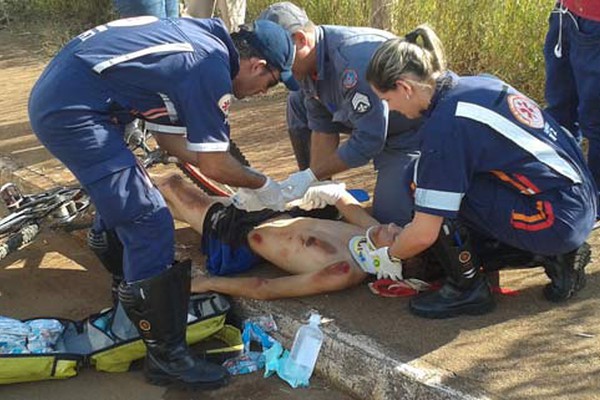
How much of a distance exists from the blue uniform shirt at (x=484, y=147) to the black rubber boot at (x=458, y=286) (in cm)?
23

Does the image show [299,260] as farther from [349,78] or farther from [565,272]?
[565,272]

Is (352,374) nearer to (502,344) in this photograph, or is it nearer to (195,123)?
(502,344)

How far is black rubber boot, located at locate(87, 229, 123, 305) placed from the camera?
3666mm

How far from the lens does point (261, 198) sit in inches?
144

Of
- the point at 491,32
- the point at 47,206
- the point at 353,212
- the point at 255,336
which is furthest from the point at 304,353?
the point at 491,32

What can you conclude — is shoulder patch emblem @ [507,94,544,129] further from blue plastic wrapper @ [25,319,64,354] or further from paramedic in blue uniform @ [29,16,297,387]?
blue plastic wrapper @ [25,319,64,354]

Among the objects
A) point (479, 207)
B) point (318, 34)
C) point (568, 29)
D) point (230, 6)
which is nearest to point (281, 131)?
point (230, 6)

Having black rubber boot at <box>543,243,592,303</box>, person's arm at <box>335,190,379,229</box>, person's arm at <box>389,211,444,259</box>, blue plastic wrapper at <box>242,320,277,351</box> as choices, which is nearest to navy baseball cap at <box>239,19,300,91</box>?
person's arm at <box>389,211,444,259</box>

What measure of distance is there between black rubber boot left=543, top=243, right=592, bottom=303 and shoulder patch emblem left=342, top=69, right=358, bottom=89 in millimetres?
1154

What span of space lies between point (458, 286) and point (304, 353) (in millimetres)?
674

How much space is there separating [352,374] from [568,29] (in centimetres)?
193

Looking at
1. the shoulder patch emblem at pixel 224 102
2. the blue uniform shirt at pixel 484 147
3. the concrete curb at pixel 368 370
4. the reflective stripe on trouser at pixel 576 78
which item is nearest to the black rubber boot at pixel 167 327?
the concrete curb at pixel 368 370

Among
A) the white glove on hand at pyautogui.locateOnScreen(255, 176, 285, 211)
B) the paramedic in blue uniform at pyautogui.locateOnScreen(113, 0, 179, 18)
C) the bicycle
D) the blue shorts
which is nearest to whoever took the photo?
the white glove on hand at pyautogui.locateOnScreen(255, 176, 285, 211)

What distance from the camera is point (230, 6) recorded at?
6.54m
